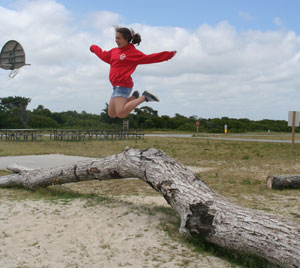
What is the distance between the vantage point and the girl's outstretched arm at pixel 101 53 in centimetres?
471

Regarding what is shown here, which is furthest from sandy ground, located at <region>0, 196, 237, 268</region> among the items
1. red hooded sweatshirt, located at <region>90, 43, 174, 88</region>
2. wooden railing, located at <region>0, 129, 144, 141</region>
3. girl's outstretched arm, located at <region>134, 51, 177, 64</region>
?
wooden railing, located at <region>0, 129, 144, 141</region>

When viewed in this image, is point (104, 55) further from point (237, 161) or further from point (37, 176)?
point (237, 161)

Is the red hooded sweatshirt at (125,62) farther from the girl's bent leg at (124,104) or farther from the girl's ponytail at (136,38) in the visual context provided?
the girl's bent leg at (124,104)

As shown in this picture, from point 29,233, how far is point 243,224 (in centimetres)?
259

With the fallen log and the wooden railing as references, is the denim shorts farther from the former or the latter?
the wooden railing

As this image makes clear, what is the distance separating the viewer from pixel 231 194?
6828 mm

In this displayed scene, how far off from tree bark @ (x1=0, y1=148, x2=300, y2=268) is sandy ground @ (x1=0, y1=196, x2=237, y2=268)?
28cm

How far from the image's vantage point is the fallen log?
7461mm

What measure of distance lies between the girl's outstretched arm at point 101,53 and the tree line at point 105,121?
0.84 m

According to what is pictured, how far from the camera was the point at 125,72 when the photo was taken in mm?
4406

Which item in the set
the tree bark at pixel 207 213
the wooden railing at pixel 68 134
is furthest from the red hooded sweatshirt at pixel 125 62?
the wooden railing at pixel 68 134

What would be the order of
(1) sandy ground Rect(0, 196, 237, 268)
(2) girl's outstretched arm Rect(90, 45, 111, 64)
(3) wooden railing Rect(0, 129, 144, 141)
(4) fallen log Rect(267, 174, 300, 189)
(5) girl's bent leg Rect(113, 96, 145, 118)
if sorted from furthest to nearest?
(3) wooden railing Rect(0, 129, 144, 141), (4) fallen log Rect(267, 174, 300, 189), (2) girl's outstretched arm Rect(90, 45, 111, 64), (5) girl's bent leg Rect(113, 96, 145, 118), (1) sandy ground Rect(0, 196, 237, 268)

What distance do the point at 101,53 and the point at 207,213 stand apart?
8.29 feet

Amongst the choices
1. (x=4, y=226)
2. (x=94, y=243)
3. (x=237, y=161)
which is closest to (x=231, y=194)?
(x=94, y=243)
